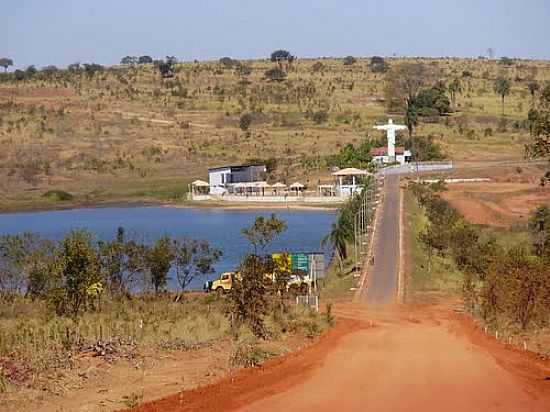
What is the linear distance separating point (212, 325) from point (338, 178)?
66.6 meters

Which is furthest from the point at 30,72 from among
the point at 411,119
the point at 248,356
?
the point at 248,356

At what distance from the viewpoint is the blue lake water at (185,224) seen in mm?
59188

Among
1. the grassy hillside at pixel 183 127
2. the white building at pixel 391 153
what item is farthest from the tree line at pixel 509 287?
the grassy hillside at pixel 183 127

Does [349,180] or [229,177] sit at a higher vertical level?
[229,177]

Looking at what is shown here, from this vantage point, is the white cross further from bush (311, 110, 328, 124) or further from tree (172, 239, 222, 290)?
tree (172, 239, 222, 290)

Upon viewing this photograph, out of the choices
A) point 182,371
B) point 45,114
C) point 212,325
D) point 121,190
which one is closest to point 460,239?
point 212,325

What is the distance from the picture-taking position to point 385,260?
42.4 meters

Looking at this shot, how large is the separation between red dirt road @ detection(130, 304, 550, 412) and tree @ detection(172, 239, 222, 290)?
51.0 ft

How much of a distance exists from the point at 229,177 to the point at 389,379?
78.2 meters

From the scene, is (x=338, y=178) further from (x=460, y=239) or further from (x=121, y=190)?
(x=460, y=239)

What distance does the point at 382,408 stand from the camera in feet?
53.9

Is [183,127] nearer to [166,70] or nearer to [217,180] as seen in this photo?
[217,180]

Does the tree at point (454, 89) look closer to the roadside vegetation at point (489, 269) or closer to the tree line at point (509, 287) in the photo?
the roadside vegetation at point (489, 269)

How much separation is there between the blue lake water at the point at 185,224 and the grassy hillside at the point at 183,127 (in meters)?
8.21
